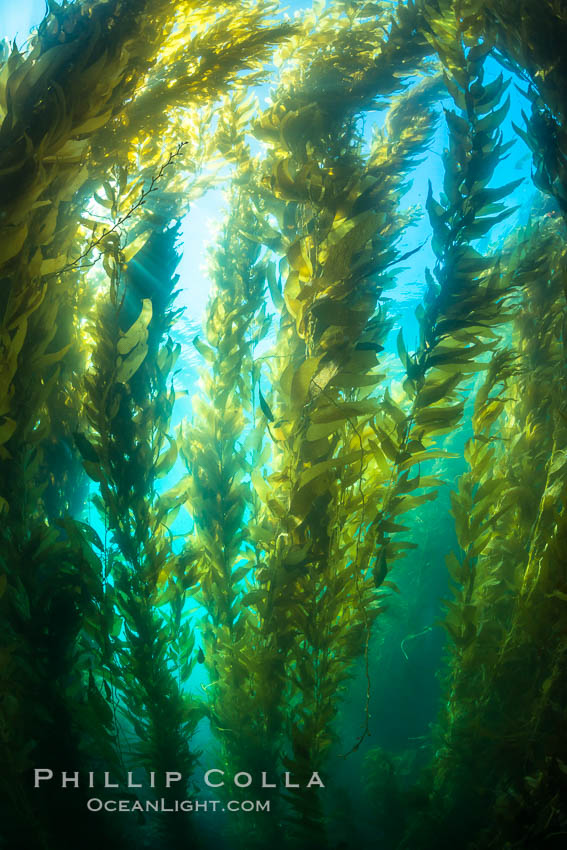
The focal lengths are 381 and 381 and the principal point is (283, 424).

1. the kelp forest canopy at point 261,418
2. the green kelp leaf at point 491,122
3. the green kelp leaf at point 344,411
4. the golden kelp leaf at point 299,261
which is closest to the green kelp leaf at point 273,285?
the kelp forest canopy at point 261,418

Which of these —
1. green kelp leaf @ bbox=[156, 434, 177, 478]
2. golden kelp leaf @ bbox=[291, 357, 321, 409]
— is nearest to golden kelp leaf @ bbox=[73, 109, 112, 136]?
golden kelp leaf @ bbox=[291, 357, 321, 409]

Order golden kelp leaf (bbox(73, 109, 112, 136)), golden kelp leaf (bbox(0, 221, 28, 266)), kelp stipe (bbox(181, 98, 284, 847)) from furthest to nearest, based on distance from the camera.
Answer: kelp stipe (bbox(181, 98, 284, 847)) → golden kelp leaf (bbox(73, 109, 112, 136)) → golden kelp leaf (bbox(0, 221, 28, 266))

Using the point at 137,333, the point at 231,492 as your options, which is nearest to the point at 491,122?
the point at 137,333

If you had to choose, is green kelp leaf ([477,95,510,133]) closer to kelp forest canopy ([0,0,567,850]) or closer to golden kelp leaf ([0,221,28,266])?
kelp forest canopy ([0,0,567,850])

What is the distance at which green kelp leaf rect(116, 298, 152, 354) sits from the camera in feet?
6.27

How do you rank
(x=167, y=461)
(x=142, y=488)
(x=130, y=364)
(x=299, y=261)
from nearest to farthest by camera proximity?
1. (x=299, y=261)
2. (x=130, y=364)
3. (x=142, y=488)
4. (x=167, y=461)

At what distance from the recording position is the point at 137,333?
6.29 feet

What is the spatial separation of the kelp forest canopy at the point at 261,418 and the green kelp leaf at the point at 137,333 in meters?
0.01

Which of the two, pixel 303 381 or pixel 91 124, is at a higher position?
pixel 91 124

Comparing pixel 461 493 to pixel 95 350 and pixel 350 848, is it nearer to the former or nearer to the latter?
pixel 95 350

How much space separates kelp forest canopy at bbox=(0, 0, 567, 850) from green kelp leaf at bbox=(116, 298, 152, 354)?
0.04 feet

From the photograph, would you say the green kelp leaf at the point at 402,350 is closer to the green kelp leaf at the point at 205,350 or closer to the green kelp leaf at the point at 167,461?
the green kelp leaf at the point at 205,350

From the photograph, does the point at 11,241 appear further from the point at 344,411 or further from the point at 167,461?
the point at 344,411

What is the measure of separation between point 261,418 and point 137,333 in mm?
810
